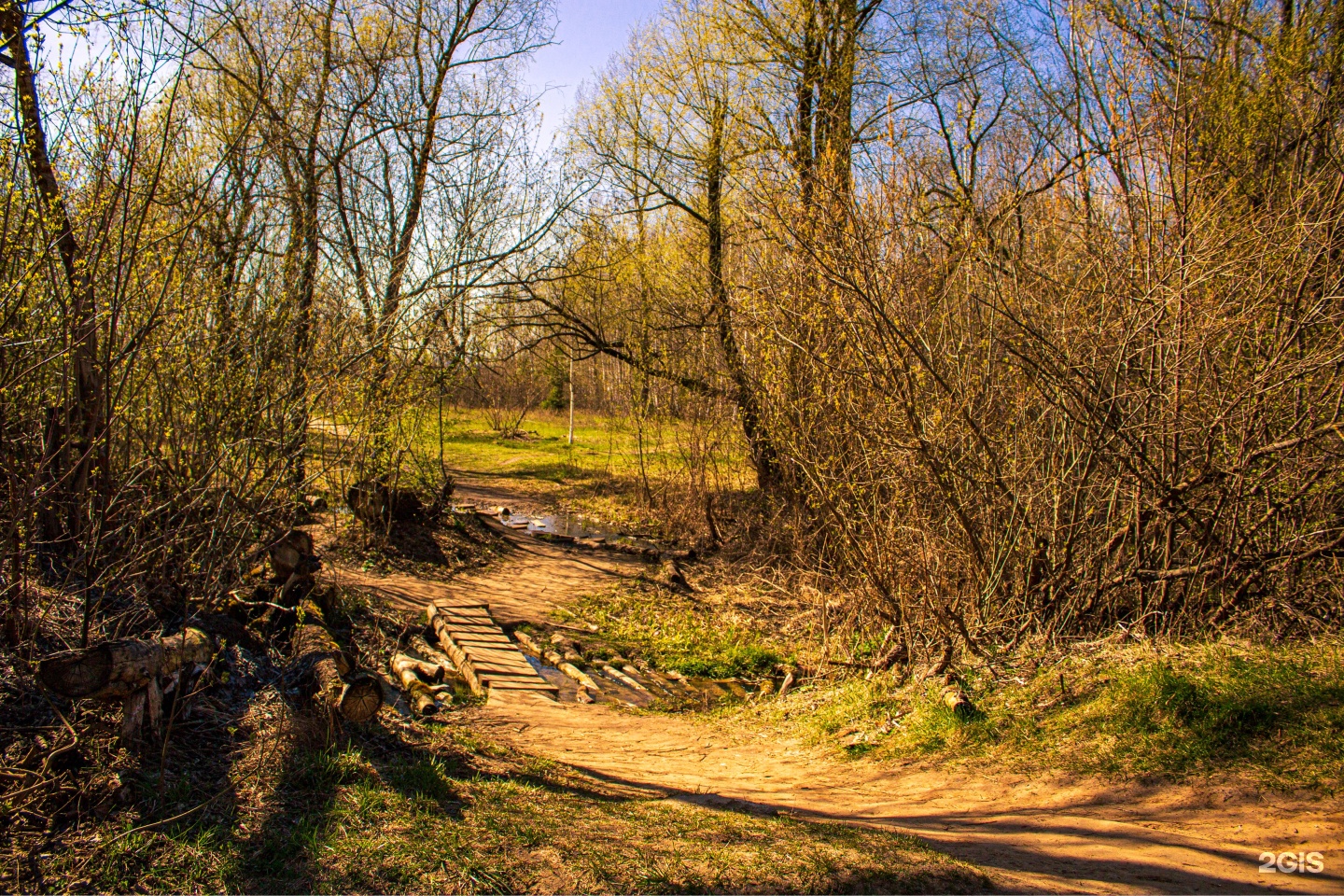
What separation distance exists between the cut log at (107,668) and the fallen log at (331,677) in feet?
2.55

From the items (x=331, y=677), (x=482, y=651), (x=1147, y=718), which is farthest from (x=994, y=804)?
(x=482, y=651)

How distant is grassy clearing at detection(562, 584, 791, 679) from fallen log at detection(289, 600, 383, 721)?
377cm

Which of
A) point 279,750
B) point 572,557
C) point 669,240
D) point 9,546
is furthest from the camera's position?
point 669,240

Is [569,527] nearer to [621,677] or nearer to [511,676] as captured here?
[621,677]

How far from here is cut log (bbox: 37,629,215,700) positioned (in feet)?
11.0

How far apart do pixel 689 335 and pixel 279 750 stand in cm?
1086

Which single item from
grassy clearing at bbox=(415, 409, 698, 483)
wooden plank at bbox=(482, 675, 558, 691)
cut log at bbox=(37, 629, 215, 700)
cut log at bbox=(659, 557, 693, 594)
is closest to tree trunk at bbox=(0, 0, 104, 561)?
cut log at bbox=(37, 629, 215, 700)

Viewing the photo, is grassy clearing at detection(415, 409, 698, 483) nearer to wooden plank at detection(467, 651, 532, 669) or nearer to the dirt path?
wooden plank at detection(467, 651, 532, 669)

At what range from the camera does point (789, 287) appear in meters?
7.05

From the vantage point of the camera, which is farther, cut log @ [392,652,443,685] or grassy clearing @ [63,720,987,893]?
cut log @ [392,652,443,685]

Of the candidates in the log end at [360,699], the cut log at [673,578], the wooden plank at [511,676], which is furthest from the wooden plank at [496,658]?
the cut log at [673,578]

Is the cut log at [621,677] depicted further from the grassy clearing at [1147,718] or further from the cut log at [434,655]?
the grassy clearing at [1147,718]

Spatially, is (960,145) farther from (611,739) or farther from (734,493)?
(611,739)

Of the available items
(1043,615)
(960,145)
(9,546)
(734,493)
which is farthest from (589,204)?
(9,546)
